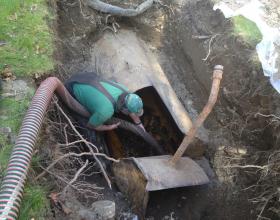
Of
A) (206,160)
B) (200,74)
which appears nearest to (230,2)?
(200,74)

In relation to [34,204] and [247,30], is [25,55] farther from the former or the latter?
[247,30]

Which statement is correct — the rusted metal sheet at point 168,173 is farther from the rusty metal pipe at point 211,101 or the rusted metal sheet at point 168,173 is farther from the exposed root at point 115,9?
the exposed root at point 115,9

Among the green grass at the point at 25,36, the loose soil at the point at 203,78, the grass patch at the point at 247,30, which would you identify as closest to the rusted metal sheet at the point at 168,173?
the loose soil at the point at 203,78

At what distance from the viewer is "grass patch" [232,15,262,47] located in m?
5.23

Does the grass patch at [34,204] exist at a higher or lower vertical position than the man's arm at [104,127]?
higher

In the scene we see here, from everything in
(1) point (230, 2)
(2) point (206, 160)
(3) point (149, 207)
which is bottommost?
(3) point (149, 207)

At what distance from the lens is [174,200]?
4.89 metres

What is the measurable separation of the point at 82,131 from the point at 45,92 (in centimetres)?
151

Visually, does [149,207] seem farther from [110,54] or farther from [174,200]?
[110,54]

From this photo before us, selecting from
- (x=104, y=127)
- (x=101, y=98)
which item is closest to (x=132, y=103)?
(x=101, y=98)

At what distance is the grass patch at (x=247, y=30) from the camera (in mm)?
5234

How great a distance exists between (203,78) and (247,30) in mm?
1057

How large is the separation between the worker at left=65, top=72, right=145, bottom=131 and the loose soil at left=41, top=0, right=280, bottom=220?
0.43 m

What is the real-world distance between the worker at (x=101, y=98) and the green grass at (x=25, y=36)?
19.3 inches
